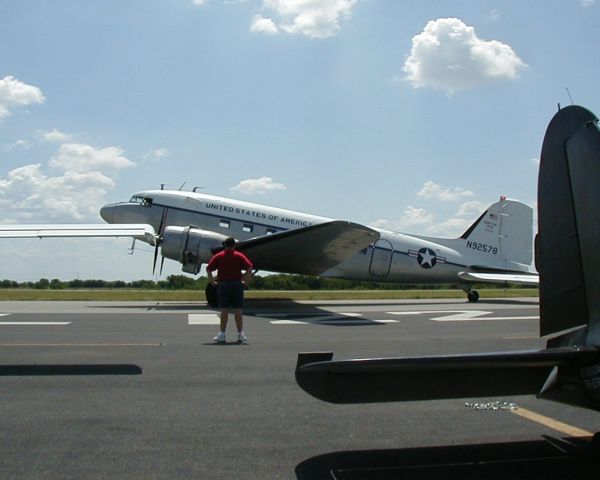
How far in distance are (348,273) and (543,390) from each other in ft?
64.7

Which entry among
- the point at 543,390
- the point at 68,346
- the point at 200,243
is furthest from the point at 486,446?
the point at 200,243

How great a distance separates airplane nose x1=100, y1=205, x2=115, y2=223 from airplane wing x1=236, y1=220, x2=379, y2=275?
18.1 feet

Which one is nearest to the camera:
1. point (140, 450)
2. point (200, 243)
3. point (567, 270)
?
point (567, 270)

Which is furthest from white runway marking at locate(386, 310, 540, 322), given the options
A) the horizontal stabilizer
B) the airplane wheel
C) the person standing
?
the horizontal stabilizer

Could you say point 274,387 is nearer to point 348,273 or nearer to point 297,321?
point 297,321

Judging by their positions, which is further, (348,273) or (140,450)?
(348,273)

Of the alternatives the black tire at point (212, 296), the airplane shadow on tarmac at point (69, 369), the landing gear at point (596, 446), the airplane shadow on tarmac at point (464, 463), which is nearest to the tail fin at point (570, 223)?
the landing gear at point (596, 446)

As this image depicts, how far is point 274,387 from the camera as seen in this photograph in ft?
23.1

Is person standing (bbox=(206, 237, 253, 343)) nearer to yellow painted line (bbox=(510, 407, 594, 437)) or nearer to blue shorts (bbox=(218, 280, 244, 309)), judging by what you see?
blue shorts (bbox=(218, 280, 244, 309))

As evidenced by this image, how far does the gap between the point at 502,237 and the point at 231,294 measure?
1817 cm

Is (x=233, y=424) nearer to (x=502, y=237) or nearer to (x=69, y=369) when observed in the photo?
(x=69, y=369)

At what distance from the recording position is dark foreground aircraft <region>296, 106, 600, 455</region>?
138 inches

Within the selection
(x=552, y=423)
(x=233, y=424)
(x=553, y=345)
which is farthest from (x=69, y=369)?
(x=553, y=345)

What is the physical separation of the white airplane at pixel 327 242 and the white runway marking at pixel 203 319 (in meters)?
2.38
